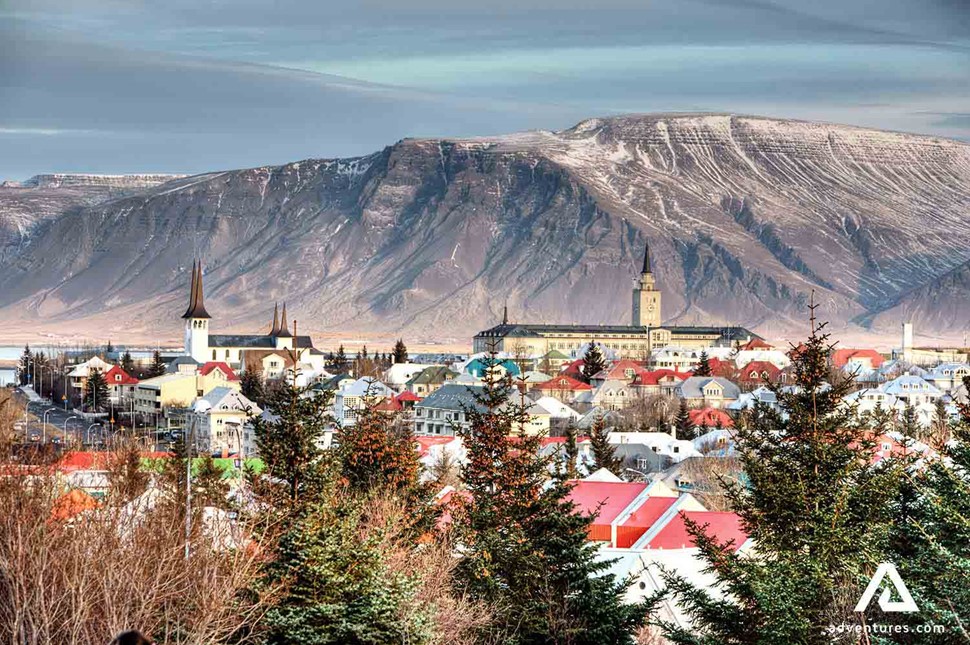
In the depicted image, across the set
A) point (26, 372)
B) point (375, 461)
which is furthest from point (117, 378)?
point (375, 461)

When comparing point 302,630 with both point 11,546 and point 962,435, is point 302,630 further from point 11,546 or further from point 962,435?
point 962,435

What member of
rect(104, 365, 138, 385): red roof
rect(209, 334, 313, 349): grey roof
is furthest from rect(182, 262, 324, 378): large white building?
rect(104, 365, 138, 385): red roof

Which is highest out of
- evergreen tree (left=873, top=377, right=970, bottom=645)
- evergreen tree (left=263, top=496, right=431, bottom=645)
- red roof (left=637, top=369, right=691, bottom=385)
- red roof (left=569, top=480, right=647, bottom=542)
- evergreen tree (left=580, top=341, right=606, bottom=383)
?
evergreen tree (left=873, top=377, right=970, bottom=645)

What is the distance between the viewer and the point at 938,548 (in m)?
18.4

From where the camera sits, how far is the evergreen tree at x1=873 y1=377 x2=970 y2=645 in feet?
60.8

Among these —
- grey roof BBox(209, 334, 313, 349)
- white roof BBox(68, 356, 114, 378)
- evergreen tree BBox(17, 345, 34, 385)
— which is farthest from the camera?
grey roof BBox(209, 334, 313, 349)

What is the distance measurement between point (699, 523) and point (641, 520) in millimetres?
5856

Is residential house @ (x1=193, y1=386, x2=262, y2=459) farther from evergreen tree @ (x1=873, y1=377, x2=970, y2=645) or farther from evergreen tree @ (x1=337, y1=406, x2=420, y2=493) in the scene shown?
evergreen tree @ (x1=873, y1=377, x2=970, y2=645)

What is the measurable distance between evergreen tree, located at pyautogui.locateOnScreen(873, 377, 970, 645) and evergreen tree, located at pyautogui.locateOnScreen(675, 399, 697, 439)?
69.5m

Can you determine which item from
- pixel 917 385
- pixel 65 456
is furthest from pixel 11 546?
pixel 917 385

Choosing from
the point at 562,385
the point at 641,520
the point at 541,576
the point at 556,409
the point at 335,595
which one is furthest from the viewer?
the point at 562,385

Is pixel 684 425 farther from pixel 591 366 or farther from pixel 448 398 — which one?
pixel 591 366

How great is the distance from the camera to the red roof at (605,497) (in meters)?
48.0

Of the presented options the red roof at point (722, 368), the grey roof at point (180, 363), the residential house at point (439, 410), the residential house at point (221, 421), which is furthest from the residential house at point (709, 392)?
the grey roof at point (180, 363)
